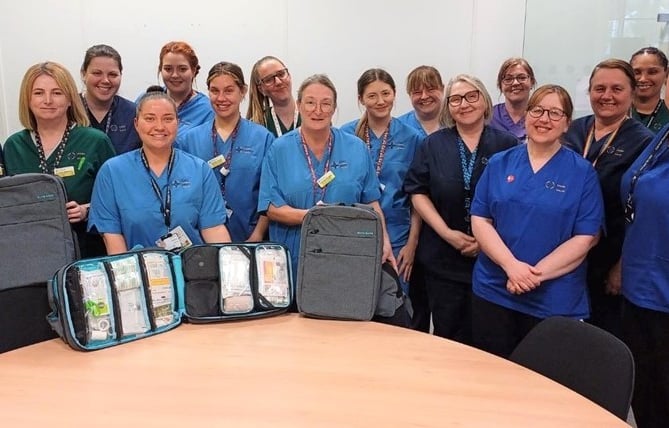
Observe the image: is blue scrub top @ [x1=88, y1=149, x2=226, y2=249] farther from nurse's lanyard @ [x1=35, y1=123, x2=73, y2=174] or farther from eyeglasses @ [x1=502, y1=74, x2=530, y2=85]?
eyeglasses @ [x1=502, y1=74, x2=530, y2=85]

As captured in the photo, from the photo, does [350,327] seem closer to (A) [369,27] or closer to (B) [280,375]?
(B) [280,375]

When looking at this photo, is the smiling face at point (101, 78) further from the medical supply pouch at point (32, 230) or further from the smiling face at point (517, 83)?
the smiling face at point (517, 83)

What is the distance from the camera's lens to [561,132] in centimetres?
219

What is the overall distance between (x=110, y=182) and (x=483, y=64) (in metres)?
2.89

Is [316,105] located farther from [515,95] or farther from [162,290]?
[515,95]

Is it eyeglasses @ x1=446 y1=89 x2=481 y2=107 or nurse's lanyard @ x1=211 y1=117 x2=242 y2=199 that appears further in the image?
nurse's lanyard @ x1=211 y1=117 x2=242 y2=199

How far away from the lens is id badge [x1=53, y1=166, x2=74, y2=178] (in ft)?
8.00

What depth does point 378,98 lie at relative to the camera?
112 inches

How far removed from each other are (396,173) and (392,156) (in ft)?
0.29

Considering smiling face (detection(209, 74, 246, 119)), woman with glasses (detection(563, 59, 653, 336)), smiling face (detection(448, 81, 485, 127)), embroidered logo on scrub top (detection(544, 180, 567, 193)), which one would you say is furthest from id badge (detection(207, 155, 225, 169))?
woman with glasses (detection(563, 59, 653, 336))

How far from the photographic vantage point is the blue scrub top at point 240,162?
108 inches

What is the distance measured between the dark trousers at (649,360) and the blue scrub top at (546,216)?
17 cm

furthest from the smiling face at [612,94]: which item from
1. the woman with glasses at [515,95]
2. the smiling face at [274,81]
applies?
the smiling face at [274,81]

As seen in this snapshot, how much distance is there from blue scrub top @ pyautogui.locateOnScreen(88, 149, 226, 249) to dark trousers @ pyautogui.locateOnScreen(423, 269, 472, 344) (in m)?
1.15
